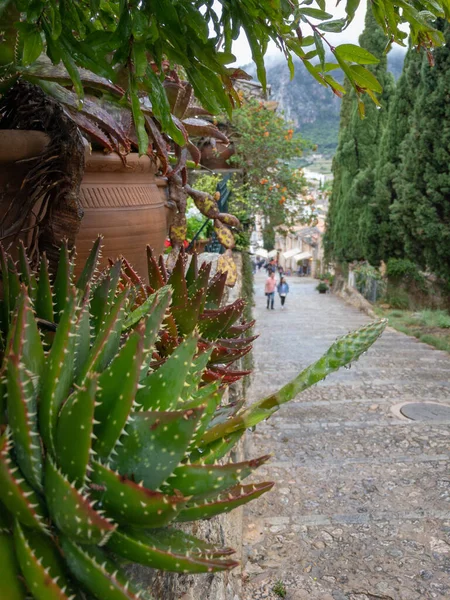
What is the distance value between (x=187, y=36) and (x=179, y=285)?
72 cm

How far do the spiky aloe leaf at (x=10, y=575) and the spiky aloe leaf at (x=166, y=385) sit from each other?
30 cm

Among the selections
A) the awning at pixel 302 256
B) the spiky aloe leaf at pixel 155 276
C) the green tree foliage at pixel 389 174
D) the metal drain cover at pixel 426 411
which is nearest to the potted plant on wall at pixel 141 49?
the spiky aloe leaf at pixel 155 276

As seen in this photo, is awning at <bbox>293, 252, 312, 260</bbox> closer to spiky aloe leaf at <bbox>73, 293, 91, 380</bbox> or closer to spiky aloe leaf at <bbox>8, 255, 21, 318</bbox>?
spiky aloe leaf at <bbox>8, 255, 21, 318</bbox>

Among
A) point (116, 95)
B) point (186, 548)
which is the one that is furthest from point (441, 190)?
point (186, 548)

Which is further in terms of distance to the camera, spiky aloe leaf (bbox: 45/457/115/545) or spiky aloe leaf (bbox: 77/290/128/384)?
spiky aloe leaf (bbox: 77/290/128/384)

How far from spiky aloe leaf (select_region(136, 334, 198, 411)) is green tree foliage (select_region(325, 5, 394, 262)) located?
17268 mm

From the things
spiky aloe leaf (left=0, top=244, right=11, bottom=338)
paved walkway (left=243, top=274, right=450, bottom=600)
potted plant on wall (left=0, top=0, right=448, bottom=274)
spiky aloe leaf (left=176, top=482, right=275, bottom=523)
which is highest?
potted plant on wall (left=0, top=0, right=448, bottom=274)

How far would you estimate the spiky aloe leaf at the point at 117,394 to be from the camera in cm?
89

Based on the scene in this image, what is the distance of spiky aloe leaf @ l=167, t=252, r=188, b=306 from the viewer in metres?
1.73

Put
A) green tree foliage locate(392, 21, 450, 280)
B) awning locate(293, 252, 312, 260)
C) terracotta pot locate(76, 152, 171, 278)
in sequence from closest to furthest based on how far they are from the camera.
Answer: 1. terracotta pot locate(76, 152, 171, 278)
2. green tree foliage locate(392, 21, 450, 280)
3. awning locate(293, 252, 312, 260)

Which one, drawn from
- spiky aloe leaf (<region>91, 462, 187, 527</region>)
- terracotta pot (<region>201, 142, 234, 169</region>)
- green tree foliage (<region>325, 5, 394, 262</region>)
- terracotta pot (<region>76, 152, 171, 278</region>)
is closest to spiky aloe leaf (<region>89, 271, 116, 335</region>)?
spiky aloe leaf (<region>91, 462, 187, 527</region>)

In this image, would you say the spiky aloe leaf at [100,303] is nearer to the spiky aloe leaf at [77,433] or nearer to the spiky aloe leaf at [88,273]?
the spiky aloe leaf at [88,273]

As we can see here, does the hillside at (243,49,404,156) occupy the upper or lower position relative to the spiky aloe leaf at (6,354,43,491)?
upper

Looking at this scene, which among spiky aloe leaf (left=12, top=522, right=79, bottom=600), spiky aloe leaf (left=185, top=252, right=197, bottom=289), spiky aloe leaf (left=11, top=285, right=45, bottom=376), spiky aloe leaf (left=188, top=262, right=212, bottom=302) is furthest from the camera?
spiky aloe leaf (left=185, top=252, right=197, bottom=289)
